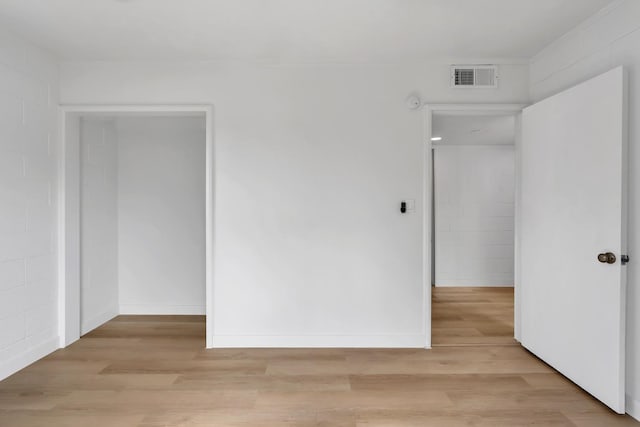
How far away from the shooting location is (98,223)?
4148 millimetres

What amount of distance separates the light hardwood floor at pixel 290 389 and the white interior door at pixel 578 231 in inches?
9.3

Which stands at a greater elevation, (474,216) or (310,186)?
(310,186)

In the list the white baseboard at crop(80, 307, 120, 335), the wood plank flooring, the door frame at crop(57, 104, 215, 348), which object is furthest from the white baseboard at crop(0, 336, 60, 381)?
the wood plank flooring

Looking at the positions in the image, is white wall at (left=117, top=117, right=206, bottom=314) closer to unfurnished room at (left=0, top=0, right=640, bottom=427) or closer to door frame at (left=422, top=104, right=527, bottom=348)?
unfurnished room at (left=0, top=0, right=640, bottom=427)

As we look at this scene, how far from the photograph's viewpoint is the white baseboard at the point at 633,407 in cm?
232

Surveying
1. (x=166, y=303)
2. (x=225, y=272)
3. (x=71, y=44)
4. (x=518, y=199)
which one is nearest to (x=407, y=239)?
(x=518, y=199)

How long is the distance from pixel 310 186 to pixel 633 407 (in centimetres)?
269

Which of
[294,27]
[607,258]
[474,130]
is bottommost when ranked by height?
[607,258]

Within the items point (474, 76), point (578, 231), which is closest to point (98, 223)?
point (474, 76)

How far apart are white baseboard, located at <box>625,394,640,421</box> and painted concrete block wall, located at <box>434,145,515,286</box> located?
150 inches

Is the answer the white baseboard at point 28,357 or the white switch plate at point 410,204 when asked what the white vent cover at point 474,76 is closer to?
the white switch plate at point 410,204

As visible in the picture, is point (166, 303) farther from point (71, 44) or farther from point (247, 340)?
point (71, 44)

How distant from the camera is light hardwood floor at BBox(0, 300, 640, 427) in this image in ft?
7.67

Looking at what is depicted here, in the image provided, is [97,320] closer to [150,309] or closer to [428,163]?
[150,309]
